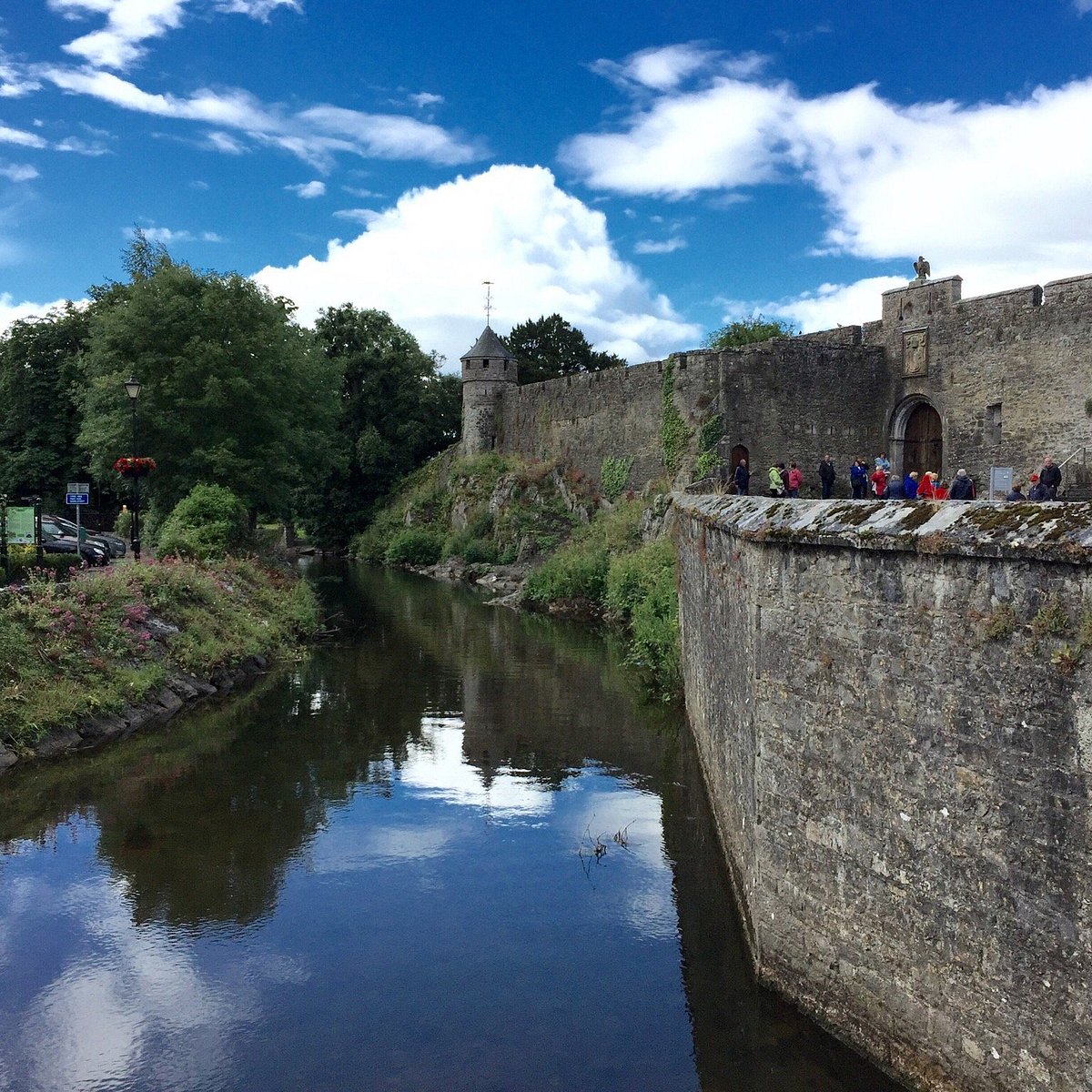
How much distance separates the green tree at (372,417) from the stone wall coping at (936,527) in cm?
4538

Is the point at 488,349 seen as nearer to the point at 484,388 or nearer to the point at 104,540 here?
the point at 484,388

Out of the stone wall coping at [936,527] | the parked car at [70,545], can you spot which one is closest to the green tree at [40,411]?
the parked car at [70,545]

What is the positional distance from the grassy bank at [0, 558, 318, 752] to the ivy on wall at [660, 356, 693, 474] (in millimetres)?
12661

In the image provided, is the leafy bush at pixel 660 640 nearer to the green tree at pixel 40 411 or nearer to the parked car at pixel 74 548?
the parked car at pixel 74 548

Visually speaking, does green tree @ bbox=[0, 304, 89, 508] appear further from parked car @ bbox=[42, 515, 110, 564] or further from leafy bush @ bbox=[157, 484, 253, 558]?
leafy bush @ bbox=[157, 484, 253, 558]

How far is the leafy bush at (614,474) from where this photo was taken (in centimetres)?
3450

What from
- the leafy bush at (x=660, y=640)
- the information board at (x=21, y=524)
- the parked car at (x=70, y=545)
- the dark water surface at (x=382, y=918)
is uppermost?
the information board at (x=21, y=524)

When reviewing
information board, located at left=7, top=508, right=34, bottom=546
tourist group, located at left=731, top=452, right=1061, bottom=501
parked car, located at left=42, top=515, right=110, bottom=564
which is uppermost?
tourist group, located at left=731, top=452, right=1061, bottom=501

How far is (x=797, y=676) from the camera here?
7277 millimetres

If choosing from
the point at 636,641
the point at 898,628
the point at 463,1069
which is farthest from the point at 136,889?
the point at 636,641

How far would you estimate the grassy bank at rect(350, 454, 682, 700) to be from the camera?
21219 mm

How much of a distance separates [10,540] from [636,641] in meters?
12.7

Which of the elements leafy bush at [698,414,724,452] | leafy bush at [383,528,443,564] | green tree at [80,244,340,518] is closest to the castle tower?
leafy bush at [383,528,443,564]

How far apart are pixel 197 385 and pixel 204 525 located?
535 centimetres
